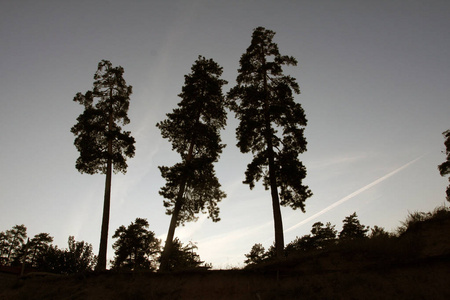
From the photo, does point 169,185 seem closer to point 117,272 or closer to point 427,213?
point 117,272

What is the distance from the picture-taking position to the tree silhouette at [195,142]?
699 inches

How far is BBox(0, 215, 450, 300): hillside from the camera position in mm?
8148

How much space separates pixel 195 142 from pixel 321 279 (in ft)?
41.5

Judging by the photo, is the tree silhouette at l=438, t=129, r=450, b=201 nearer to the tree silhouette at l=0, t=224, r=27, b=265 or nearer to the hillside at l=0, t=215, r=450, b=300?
the hillside at l=0, t=215, r=450, b=300

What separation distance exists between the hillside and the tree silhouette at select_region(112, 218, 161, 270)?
93.5 feet

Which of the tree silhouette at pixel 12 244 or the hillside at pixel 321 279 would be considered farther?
the tree silhouette at pixel 12 244

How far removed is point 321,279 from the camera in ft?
30.1

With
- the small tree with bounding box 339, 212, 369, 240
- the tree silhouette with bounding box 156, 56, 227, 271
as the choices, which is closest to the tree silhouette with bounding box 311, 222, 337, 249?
the small tree with bounding box 339, 212, 369, 240

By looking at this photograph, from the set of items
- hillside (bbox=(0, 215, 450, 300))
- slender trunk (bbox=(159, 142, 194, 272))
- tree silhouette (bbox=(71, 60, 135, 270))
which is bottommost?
hillside (bbox=(0, 215, 450, 300))

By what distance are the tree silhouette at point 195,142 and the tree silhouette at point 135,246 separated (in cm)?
2590

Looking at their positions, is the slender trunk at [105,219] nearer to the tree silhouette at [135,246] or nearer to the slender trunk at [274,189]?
the slender trunk at [274,189]

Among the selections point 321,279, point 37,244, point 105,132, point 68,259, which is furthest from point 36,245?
point 321,279

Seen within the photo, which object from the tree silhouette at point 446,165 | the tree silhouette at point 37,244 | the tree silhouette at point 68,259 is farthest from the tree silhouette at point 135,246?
the tree silhouette at point 446,165

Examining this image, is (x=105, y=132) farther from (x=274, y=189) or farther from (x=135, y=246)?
(x=135, y=246)
